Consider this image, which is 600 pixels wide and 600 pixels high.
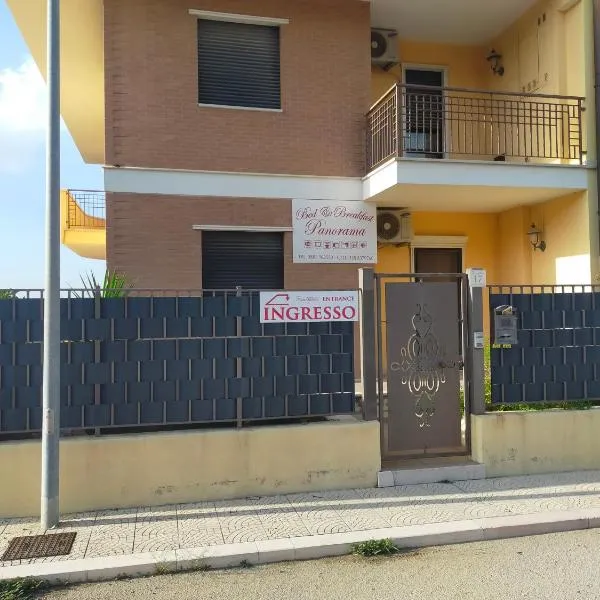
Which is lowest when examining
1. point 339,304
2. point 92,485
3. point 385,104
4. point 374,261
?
point 92,485

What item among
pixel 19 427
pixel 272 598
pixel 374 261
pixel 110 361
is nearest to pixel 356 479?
pixel 272 598

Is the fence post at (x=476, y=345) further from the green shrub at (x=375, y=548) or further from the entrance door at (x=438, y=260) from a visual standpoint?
the entrance door at (x=438, y=260)

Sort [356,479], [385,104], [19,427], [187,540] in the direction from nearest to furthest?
1. [187,540]
2. [19,427]
3. [356,479]
4. [385,104]

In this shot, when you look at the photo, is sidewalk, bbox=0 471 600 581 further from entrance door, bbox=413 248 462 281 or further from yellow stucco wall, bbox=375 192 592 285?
entrance door, bbox=413 248 462 281

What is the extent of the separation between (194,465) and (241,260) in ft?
16.1

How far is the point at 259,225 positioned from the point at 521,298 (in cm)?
472

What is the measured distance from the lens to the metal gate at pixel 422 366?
Answer: 20.8 ft

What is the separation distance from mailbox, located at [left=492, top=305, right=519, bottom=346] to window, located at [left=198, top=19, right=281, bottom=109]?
5.61 metres

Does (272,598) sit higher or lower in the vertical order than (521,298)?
lower

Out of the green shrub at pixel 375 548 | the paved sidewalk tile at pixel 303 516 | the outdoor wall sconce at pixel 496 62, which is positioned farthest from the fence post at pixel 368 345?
the outdoor wall sconce at pixel 496 62

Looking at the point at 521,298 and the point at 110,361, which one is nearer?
the point at 110,361

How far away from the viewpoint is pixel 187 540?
4.75m

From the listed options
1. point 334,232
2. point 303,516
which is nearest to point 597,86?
point 334,232

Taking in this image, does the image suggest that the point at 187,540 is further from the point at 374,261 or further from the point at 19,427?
the point at 374,261
